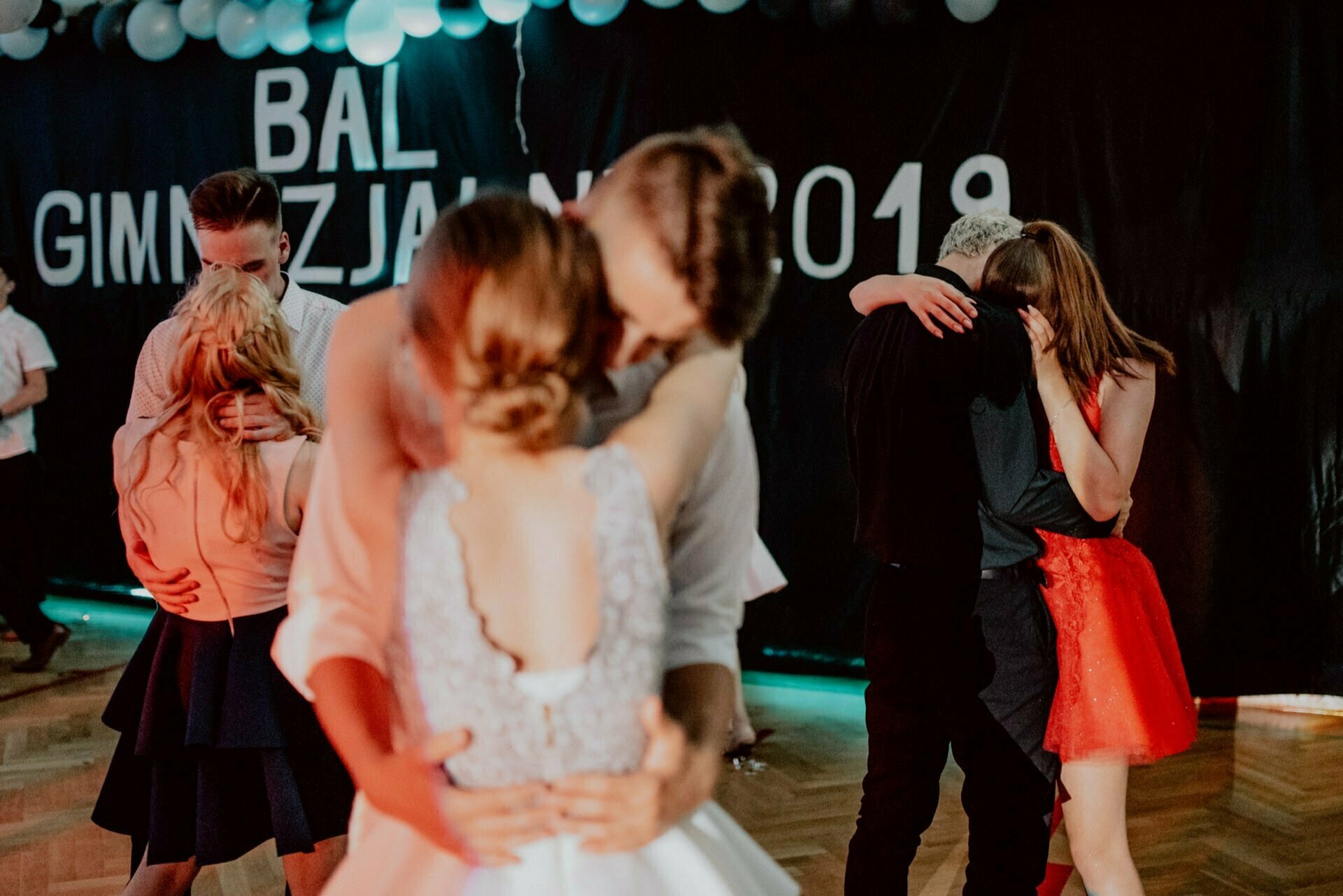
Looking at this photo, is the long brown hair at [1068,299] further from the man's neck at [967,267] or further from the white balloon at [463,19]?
the white balloon at [463,19]

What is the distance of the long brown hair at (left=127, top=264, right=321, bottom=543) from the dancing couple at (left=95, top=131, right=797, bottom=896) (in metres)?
0.94

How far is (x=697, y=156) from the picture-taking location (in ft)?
2.95

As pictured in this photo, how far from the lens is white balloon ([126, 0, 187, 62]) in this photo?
4.78m

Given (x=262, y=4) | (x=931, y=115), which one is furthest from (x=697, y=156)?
(x=262, y=4)

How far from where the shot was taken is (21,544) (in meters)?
4.53

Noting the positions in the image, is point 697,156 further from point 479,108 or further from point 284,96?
point 284,96

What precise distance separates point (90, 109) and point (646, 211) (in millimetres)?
5471

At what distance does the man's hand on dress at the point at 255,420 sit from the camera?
191cm

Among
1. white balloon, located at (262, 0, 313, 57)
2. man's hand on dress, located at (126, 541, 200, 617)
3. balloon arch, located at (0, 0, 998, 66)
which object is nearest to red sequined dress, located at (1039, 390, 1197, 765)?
man's hand on dress, located at (126, 541, 200, 617)

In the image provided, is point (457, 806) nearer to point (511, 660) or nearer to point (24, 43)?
point (511, 660)

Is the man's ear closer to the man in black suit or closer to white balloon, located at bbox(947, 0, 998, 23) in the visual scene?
the man in black suit

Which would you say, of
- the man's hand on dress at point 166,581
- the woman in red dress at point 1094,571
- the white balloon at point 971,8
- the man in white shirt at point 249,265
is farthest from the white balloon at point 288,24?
the woman in red dress at point 1094,571

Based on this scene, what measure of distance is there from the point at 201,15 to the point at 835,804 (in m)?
4.00

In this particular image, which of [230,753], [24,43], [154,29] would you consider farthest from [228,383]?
[24,43]
